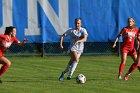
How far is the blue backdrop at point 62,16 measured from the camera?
2516 cm

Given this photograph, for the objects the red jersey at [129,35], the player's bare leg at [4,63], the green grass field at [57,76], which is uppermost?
the red jersey at [129,35]

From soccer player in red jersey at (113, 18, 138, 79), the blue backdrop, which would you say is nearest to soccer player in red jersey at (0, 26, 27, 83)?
soccer player in red jersey at (113, 18, 138, 79)

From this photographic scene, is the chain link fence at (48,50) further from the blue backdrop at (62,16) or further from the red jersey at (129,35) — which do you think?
the red jersey at (129,35)

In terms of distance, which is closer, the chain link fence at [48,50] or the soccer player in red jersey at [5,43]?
the soccer player in red jersey at [5,43]

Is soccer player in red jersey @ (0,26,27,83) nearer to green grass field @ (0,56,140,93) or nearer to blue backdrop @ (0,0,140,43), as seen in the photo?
green grass field @ (0,56,140,93)

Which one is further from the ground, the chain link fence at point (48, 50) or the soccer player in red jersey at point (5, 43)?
the soccer player in red jersey at point (5, 43)

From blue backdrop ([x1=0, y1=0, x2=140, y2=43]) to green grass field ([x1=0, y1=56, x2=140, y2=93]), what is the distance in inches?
62.3

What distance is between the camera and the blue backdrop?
82.5 feet

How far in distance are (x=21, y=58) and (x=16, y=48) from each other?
2.83 feet

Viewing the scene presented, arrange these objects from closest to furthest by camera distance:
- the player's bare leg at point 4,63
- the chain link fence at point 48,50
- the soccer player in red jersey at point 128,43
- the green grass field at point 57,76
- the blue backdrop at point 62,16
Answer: the green grass field at point 57,76, the player's bare leg at point 4,63, the soccer player in red jersey at point 128,43, the blue backdrop at point 62,16, the chain link fence at point 48,50

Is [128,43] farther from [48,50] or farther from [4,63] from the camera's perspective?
[48,50]

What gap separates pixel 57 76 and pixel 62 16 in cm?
932

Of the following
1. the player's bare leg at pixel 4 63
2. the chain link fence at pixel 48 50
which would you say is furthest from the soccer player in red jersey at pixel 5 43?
the chain link fence at pixel 48 50

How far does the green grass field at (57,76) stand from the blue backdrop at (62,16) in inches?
62.3
